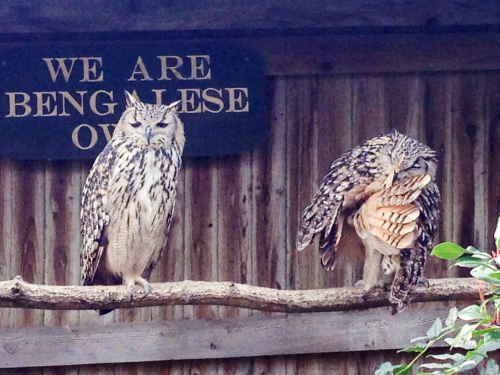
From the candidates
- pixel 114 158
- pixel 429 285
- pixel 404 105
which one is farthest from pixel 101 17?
pixel 429 285

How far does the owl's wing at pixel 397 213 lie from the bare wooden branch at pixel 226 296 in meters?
0.24

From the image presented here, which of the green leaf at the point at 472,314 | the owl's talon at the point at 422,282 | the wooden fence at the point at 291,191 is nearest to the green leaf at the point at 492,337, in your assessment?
the green leaf at the point at 472,314

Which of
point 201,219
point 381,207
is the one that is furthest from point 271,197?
point 381,207

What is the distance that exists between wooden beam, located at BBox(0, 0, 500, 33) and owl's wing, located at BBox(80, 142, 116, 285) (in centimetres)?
52

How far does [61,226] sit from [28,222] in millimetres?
113

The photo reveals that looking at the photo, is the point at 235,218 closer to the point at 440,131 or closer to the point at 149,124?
the point at 149,124

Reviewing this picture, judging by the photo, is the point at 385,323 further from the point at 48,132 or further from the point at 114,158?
the point at 48,132

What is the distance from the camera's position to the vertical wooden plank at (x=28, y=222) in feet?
7.45

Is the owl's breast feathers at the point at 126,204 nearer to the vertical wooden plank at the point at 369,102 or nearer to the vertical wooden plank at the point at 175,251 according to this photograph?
the vertical wooden plank at the point at 175,251

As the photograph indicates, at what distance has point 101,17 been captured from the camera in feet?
7.29

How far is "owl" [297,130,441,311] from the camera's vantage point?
162 centimetres

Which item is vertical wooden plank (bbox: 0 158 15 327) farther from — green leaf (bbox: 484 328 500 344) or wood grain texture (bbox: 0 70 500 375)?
green leaf (bbox: 484 328 500 344)

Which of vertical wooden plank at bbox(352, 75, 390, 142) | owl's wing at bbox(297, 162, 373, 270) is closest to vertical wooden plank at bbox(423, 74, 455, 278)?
vertical wooden plank at bbox(352, 75, 390, 142)

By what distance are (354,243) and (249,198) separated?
0.55m
